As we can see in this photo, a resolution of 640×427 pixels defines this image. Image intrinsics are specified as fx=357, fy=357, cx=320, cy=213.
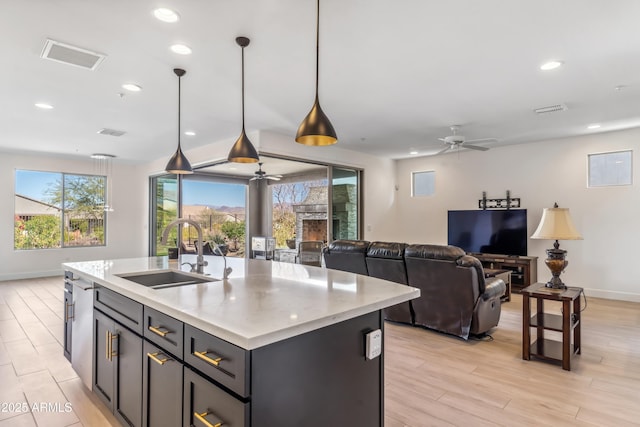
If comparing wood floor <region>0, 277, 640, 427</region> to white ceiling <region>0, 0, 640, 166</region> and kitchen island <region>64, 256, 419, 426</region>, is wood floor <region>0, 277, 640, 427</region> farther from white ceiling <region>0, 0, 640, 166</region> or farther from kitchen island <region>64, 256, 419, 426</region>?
white ceiling <region>0, 0, 640, 166</region>

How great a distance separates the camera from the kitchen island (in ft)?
4.14

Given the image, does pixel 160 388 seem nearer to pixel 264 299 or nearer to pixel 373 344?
pixel 264 299

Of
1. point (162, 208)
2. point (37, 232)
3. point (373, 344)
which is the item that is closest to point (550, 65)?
point (373, 344)

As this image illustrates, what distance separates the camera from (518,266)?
6.09 meters

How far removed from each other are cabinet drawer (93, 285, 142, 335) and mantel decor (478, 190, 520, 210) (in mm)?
6565

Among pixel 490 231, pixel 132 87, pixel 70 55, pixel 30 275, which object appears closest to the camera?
pixel 70 55

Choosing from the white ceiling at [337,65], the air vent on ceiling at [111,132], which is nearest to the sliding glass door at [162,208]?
the air vent on ceiling at [111,132]

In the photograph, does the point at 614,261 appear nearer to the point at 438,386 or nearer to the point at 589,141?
the point at 589,141

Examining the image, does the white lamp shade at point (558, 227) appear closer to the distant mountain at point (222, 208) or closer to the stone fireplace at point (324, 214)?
the stone fireplace at point (324, 214)

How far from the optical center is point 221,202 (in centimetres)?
964

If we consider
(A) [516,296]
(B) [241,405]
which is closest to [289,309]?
Answer: (B) [241,405]

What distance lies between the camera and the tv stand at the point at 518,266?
5.99m

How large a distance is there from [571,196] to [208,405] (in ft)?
22.0

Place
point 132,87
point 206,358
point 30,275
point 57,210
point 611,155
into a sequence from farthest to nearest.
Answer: point 57,210
point 30,275
point 611,155
point 132,87
point 206,358
